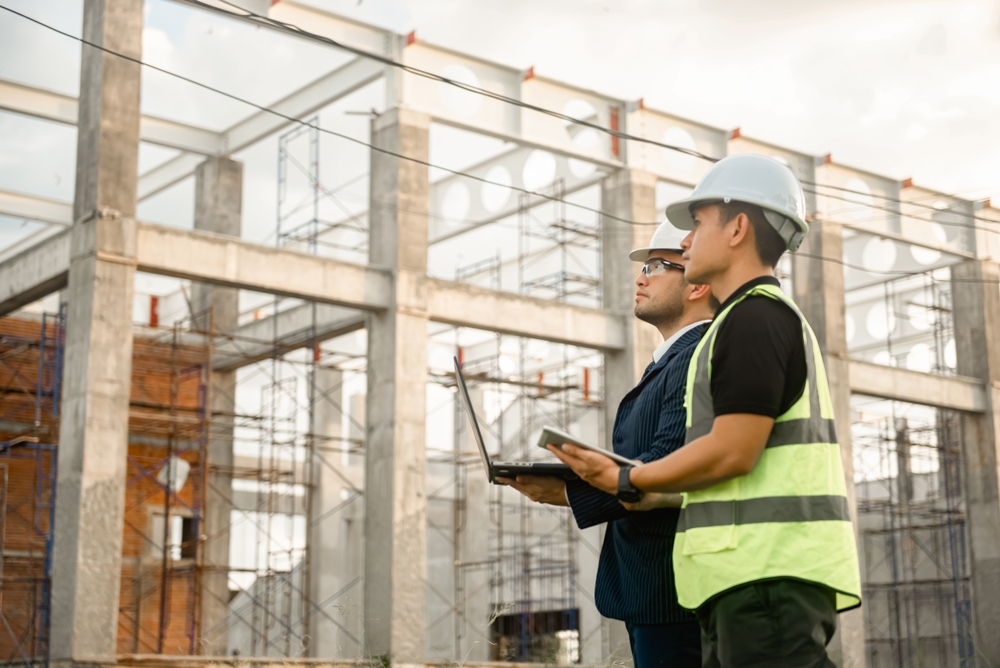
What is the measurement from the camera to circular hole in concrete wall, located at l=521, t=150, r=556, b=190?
2259 centimetres

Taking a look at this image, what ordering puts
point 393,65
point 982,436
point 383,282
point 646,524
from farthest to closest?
point 982,436 < point 383,282 < point 393,65 < point 646,524

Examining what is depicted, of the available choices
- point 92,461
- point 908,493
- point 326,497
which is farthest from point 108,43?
point 908,493

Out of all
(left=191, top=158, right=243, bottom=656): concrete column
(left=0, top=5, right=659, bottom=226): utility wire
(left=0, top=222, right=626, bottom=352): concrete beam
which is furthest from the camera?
(left=191, top=158, right=243, bottom=656): concrete column

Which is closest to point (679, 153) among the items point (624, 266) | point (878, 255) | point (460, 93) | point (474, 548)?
point (624, 266)

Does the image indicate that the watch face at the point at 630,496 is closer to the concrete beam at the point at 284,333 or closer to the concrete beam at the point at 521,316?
the concrete beam at the point at 521,316

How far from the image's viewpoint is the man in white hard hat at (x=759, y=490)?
2.59 metres

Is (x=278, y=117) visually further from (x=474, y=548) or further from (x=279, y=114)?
(x=474, y=548)

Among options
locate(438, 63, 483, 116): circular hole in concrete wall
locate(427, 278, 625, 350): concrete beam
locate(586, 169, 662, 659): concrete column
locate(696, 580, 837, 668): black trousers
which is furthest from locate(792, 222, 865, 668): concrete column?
locate(696, 580, 837, 668): black trousers

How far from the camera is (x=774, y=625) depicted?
2.58m

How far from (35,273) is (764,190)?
51.4 feet

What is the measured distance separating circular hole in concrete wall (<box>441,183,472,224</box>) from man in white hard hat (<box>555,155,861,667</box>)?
21575mm

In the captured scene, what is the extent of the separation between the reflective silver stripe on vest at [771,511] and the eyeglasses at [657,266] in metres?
1.22

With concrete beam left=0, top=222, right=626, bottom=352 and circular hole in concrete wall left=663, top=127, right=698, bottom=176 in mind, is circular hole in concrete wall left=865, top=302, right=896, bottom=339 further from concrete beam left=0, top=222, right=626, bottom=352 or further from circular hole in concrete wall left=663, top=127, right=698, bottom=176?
concrete beam left=0, top=222, right=626, bottom=352

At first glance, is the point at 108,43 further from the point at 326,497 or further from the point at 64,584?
the point at 326,497
